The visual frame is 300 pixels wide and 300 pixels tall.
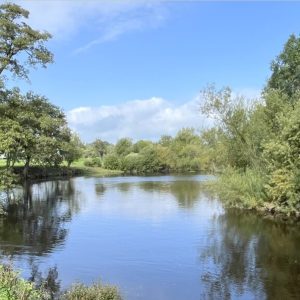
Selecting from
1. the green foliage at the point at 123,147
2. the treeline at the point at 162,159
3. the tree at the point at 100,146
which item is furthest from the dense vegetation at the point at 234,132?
the tree at the point at 100,146

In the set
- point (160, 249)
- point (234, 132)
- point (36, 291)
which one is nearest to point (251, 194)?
point (234, 132)

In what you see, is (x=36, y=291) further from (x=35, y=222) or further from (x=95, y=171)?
(x=95, y=171)

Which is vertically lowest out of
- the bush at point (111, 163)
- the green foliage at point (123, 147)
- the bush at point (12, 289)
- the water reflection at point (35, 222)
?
the water reflection at point (35, 222)

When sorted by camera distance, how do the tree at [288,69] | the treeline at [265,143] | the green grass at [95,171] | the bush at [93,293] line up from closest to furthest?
the bush at [93,293]
the treeline at [265,143]
the tree at [288,69]
the green grass at [95,171]

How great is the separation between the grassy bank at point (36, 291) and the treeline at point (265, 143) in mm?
19767

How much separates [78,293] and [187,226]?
58.4 feet

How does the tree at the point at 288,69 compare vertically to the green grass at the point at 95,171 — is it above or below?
above

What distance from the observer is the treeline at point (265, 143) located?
3119cm

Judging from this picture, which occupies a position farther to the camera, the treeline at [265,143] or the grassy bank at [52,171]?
the grassy bank at [52,171]

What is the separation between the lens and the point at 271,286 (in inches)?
662

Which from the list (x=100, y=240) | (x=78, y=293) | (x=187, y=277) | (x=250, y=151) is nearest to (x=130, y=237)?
(x=100, y=240)

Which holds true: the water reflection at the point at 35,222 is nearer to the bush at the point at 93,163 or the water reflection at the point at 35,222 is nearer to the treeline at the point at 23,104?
the treeline at the point at 23,104

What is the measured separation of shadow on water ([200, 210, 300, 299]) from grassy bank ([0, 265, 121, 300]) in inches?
166

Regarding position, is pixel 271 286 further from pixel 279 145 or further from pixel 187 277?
pixel 279 145
